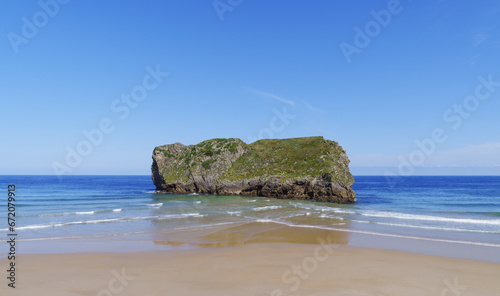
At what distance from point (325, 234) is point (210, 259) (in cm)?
1021

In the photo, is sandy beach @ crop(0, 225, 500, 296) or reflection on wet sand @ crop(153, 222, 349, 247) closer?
sandy beach @ crop(0, 225, 500, 296)

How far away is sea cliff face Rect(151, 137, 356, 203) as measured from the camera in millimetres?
50050

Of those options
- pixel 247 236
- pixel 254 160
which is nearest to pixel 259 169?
pixel 254 160

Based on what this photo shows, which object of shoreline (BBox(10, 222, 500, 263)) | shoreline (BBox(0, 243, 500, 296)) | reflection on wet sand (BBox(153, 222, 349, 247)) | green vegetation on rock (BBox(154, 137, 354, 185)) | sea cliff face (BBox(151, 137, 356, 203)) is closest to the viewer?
shoreline (BBox(0, 243, 500, 296))

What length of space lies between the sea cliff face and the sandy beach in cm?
3369

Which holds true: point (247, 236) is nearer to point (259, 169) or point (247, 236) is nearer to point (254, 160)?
point (259, 169)

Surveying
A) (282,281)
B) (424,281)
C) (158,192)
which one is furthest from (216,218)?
(158,192)

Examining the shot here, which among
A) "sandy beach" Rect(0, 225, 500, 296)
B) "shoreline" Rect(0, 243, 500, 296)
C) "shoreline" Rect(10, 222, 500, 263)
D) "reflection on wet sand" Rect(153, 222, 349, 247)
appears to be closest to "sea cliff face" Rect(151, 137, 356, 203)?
"reflection on wet sand" Rect(153, 222, 349, 247)

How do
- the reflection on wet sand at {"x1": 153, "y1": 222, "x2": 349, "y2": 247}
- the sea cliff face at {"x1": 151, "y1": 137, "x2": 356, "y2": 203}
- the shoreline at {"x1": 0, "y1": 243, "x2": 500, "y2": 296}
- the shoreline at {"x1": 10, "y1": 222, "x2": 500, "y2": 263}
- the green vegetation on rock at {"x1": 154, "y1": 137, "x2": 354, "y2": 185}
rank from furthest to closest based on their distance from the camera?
1. the green vegetation on rock at {"x1": 154, "y1": 137, "x2": 354, "y2": 185}
2. the sea cliff face at {"x1": 151, "y1": 137, "x2": 356, "y2": 203}
3. the reflection on wet sand at {"x1": 153, "y1": 222, "x2": 349, "y2": 247}
4. the shoreline at {"x1": 10, "y1": 222, "x2": 500, "y2": 263}
5. the shoreline at {"x1": 0, "y1": 243, "x2": 500, "y2": 296}

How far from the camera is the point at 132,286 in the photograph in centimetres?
1051

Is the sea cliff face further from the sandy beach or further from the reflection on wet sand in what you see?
the sandy beach

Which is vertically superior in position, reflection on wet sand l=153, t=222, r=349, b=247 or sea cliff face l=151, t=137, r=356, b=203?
sea cliff face l=151, t=137, r=356, b=203

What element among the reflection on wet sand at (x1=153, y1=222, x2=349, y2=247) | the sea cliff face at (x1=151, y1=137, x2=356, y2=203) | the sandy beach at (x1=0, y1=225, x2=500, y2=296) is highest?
the sea cliff face at (x1=151, y1=137, x2=356, y2=203)

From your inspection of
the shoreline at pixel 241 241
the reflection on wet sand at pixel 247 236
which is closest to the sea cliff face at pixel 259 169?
the reflection on wet sand at pixel 247 236
